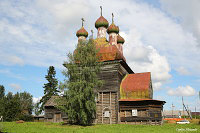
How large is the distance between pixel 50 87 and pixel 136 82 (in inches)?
960

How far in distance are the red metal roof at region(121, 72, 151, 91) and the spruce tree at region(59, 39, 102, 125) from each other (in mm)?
5897

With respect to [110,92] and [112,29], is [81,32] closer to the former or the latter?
[112,29]

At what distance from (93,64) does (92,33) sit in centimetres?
1173

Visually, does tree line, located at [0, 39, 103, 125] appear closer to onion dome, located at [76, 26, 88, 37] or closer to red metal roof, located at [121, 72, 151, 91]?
red metal roof, located at [121, 72, 151, 91]

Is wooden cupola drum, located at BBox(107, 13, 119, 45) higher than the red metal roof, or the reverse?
wooden cupola drum, located at BBox(107, 13, 119, 45)

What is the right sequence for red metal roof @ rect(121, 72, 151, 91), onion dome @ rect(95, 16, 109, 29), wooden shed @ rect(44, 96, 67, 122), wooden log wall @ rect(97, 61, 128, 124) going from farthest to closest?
onion dome @ rect(95, 16, 109, 29) < wooden shed @ rect(44, 96, 67, 122) < red metal roof @ rect(121, 72, 151, 91) < wooden log wall @ rect(97, 61, 128, 124)

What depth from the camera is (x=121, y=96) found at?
2842 centimetres

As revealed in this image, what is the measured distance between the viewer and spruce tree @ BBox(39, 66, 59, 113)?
45.0 m

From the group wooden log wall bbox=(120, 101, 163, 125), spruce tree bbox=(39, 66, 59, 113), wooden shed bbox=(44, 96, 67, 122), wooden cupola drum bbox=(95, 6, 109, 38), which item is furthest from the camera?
spruce tree bbox=(39, 66, 59, 113)

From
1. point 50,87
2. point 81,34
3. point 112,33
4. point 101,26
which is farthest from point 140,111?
point 50,87

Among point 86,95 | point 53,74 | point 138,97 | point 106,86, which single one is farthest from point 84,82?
point 53,74

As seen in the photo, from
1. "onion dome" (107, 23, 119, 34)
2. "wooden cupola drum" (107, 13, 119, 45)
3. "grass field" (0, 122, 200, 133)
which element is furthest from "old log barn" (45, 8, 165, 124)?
"grass field" (0, 122, 200, 133)

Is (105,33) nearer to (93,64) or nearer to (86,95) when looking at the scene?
(93,64)

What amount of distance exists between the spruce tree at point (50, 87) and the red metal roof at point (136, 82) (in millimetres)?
20421
